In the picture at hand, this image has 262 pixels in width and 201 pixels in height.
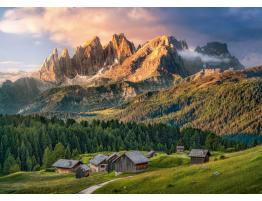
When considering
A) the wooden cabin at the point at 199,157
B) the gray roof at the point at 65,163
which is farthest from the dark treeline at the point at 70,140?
the wooden cabin at the point at 199,157

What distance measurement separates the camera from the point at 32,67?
66.1m

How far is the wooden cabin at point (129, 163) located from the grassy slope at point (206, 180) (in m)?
9.58

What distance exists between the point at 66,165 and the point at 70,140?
35.2m

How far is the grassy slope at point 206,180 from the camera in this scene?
4394cm

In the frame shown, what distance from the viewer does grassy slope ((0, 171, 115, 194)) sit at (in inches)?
2108

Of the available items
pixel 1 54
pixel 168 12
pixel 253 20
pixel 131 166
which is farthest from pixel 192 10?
pixel 1 54

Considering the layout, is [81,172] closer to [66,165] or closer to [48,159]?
[66,165]

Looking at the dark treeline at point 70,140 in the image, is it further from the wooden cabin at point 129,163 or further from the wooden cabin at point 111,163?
the wooden cabin at point 129,163

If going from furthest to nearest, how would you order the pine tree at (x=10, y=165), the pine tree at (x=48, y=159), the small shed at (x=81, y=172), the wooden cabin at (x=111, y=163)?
the pine tree at (x=10, y=165) → the pine tree at (x=48, y=159) → the wooden cabin at (x=111, y=163) → the small shed at (x=81, y=172)

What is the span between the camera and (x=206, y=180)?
47.7 m
